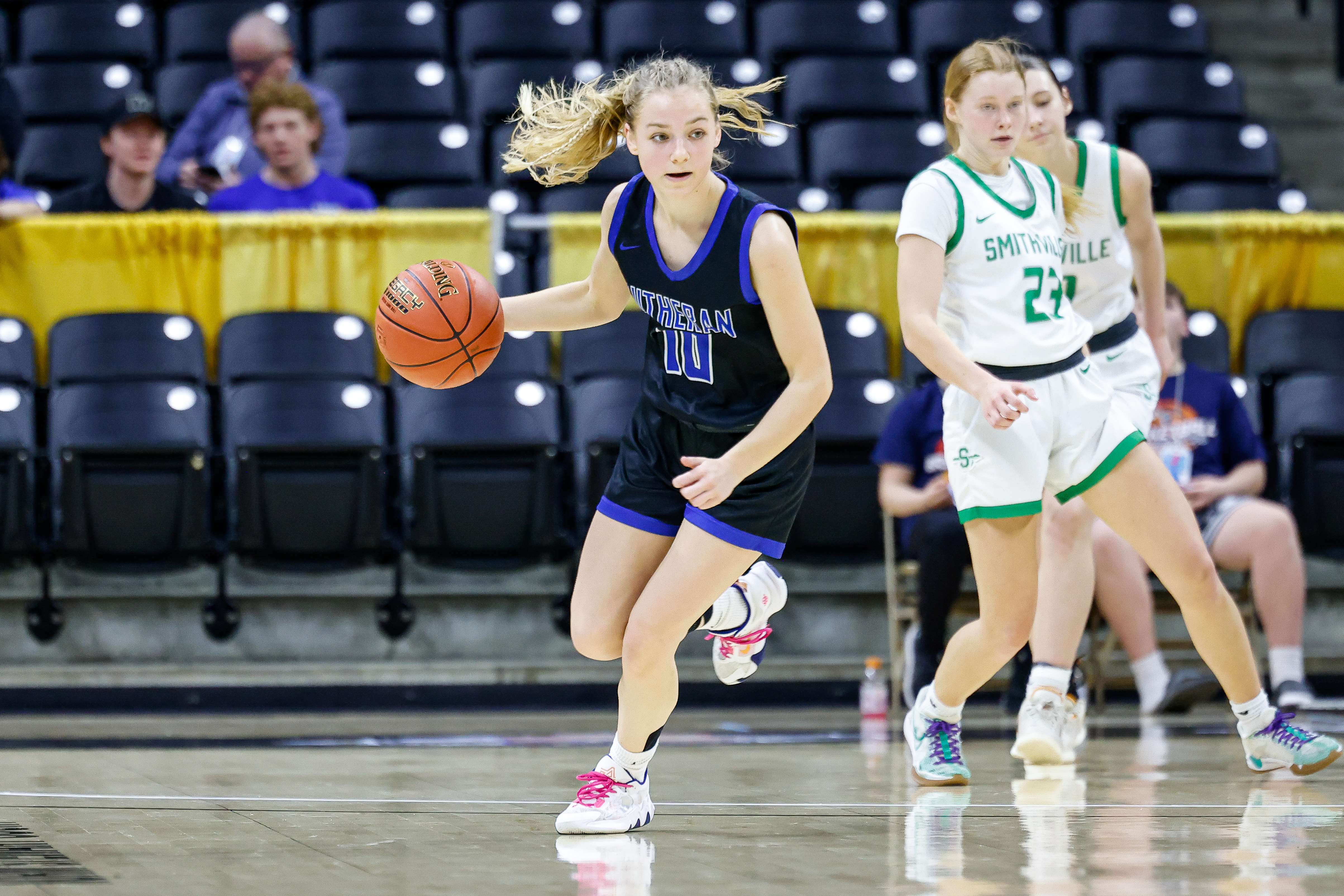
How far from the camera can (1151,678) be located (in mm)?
5855

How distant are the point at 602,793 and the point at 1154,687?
Answer: 3233 mm

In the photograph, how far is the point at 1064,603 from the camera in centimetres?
450

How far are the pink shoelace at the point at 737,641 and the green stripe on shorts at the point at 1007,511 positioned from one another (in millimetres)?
549

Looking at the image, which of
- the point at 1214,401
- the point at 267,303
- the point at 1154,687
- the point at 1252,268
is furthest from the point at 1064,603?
the point at 267,303

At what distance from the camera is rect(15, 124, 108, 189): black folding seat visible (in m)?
8.39

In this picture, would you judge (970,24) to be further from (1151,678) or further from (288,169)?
(1151,678)

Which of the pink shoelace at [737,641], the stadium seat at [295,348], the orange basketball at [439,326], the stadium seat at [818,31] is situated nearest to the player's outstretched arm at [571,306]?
the orange basketball at [439,326]

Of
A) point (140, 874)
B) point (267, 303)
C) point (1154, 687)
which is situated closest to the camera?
point (140, 874)

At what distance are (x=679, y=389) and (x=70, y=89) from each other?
6589mm

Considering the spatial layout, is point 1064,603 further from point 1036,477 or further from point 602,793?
point 602,793

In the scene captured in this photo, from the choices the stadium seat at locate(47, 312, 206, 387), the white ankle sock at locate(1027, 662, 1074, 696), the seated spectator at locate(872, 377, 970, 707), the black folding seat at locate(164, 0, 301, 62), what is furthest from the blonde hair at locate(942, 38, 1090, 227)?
the black folding seat at locate(164, 0, 301, 62)

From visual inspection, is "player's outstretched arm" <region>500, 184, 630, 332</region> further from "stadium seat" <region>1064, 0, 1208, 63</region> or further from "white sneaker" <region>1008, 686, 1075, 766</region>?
"stadium seat" <region>1064, 0, 1208, 63</region>

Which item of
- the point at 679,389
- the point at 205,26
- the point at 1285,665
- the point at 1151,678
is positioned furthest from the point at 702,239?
the point at 205,26

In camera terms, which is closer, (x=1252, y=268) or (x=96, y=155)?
(x=1252, y=268)
